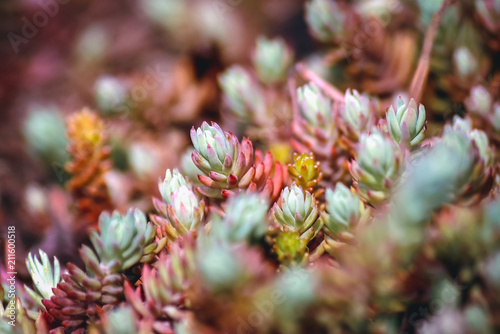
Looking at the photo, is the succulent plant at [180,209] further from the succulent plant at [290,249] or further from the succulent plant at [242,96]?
the succulent plant at [242,96]

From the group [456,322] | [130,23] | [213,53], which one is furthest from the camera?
[130,23]

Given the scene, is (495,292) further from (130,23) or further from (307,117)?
(130,23)

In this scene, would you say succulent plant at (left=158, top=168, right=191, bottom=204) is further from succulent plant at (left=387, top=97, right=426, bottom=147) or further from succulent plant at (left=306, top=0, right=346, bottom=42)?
succulent plant at (left=306, top=0, right=346, bottom=42)

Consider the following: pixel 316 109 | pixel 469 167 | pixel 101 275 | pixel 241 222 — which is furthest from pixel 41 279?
pixel 469 167

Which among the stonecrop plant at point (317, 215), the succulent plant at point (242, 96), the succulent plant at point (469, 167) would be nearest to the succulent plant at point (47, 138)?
the stonecrop plant at point (317, 215)

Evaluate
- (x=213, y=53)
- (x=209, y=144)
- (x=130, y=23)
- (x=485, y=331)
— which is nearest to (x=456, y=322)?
(x=485, y=331)

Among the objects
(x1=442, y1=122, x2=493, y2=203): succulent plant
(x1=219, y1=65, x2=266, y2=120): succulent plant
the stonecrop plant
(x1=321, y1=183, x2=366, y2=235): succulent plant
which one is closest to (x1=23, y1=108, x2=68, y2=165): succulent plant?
the stonecrop plant
